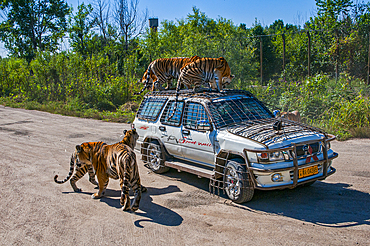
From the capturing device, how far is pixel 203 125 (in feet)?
21.4

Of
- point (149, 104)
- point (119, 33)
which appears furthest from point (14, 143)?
point (119, 33)

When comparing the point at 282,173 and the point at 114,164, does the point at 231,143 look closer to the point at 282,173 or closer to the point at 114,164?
the point at 282,173

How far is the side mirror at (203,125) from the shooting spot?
21.2 ft

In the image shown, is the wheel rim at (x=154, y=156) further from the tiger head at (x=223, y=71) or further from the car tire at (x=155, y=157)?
the tiger head at (x=223, y=71)

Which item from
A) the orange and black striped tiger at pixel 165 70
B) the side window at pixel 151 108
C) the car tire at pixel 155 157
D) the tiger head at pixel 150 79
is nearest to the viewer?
the car tire at pixel 155 157

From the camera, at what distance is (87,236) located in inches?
193

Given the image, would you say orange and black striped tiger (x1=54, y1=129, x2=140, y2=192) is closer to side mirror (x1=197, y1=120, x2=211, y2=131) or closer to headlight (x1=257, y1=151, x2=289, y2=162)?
side mirror (x1=197, y1=120, x2=211, y2=131)

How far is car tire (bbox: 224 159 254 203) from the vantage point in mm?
5605

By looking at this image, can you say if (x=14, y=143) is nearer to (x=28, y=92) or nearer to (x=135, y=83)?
(x=135, y=83)

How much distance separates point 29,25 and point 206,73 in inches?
1430

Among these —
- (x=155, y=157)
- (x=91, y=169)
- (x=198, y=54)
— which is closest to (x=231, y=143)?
(x=155, y=157)

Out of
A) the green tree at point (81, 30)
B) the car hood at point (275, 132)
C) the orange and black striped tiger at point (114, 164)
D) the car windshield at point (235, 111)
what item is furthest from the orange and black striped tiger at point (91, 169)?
the green tree at point (81, 30)

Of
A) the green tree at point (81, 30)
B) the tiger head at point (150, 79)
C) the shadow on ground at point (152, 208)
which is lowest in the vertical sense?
the shadow on ground at point (152, 208)

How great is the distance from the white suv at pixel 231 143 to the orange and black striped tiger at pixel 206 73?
114 cm
